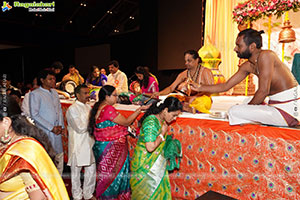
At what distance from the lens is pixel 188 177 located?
2.81 meters

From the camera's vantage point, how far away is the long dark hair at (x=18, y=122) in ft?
4.00

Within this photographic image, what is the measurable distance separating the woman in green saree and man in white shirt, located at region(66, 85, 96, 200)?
3.51 feet

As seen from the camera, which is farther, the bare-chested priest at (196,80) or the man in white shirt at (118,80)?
the man in white shirt at (118,80)

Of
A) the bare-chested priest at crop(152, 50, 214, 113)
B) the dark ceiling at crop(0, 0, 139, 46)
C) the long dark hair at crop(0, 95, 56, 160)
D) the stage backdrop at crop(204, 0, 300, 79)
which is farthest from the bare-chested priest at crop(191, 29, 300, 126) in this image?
the dark ceiling at crop(0, 0, 139, 46)

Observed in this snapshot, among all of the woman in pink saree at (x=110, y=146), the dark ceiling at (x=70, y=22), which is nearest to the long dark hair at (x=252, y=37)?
the woman in pink saree at (x=110, y=146)

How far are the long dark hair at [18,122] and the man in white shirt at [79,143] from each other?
71.9 inches

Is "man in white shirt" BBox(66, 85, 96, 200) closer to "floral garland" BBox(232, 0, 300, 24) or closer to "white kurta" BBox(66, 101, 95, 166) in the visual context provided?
"white kurta" BBox(66, 101, 95, 166)

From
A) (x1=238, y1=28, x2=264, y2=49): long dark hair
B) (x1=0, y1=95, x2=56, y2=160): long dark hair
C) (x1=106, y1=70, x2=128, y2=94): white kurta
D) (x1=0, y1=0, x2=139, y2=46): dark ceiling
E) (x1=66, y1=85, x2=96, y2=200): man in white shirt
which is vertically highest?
(x1=0, y1=0, x2=139, y2=46): dark ceiling

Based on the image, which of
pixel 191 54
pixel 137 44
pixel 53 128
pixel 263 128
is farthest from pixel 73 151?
pixel 137 44

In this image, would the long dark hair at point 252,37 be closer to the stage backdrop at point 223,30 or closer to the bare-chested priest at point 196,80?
the bare-chested priest at point 196,80

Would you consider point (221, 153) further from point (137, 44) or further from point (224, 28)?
point (137, 44)

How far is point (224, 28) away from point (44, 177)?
23.9 feet

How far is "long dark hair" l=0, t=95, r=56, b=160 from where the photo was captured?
1221mm

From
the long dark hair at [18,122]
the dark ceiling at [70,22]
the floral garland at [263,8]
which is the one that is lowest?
the long dark hair at [18,122]
